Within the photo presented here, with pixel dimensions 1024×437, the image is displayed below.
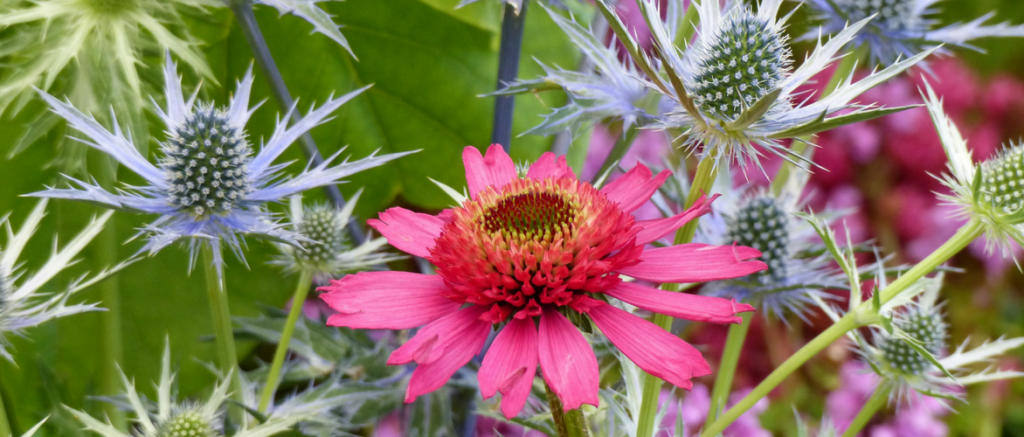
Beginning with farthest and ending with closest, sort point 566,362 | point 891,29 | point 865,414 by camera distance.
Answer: point 891,29
point 865,414
point 566,362

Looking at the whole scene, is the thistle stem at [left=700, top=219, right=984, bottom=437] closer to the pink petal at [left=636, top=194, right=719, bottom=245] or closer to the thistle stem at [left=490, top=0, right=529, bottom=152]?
the pink petal at [left=636, top=194, right=719, bottom=245]

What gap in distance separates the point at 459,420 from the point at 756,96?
0.49 metres

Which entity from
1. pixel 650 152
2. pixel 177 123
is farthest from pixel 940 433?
pixel 177 123

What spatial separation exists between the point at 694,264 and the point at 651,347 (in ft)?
0.22

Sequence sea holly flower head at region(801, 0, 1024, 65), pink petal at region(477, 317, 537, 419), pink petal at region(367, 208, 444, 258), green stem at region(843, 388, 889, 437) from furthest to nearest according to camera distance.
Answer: sea holly flower head at region(801, 0, 1024, 65) → green stem at region(843, 388, 889, 437) → pink petal at region(367, 208, 444, 258) → pink petal at region(477, 317, 537, 419)

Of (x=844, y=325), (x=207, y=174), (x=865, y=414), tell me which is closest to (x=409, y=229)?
(x=207, y=174)

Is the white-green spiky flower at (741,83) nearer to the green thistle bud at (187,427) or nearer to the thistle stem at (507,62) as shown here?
the thistle stem at (507,62)

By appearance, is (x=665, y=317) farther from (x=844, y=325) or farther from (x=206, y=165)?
(x=206, y=165)

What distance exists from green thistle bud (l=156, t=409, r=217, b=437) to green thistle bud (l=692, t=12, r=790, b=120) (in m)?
0.41

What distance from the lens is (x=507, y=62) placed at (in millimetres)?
660

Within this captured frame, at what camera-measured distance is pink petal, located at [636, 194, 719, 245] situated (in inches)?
16.4

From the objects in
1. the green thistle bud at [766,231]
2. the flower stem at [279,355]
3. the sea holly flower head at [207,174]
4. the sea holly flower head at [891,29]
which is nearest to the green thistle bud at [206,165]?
the sea holly flower head at [207,174]

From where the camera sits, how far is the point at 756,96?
48 centimetres

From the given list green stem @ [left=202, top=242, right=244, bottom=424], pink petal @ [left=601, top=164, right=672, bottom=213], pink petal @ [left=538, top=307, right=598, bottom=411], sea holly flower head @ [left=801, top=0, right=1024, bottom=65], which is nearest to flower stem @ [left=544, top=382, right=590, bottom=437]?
pink petal @ [left=538, top=307, right=598, bottom=411]
